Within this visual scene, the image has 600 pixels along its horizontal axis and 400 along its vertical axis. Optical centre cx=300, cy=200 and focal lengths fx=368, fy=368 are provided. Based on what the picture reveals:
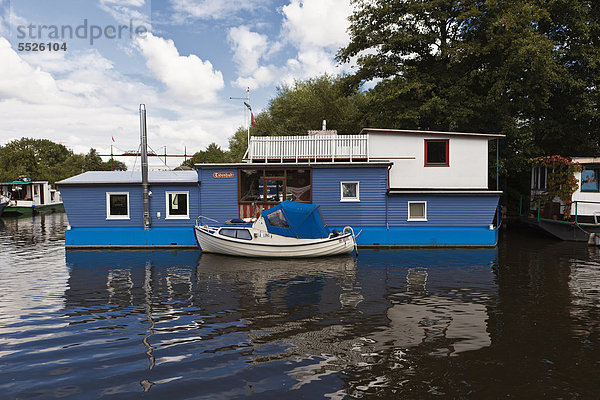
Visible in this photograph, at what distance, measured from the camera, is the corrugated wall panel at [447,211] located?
76.1 ft

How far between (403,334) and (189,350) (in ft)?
18.2

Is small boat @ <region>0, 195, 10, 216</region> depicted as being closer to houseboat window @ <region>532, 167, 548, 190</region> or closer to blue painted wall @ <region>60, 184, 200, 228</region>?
blue painted wall @ <region>60, 184, 200, 228</region>

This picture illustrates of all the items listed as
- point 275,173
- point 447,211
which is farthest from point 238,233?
point 447,211

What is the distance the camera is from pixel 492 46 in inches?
1102

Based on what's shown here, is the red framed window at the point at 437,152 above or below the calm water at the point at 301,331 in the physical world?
above

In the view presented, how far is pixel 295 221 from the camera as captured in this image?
2019 cm

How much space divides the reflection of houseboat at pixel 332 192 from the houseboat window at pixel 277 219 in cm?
324

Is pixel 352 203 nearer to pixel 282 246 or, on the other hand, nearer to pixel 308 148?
pixel 308 148

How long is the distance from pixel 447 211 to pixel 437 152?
4.21 m

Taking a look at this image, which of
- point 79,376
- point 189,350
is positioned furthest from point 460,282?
point 79,376

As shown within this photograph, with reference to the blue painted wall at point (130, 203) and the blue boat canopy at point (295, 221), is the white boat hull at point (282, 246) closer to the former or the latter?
the blue boat canopy at point (295, 221)

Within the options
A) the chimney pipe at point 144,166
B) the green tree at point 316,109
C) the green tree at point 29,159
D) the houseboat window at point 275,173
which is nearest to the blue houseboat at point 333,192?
the houseboat window at point 275,173

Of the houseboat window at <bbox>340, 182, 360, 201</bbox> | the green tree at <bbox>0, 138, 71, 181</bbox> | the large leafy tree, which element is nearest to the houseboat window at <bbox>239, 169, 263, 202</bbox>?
the houseboat window at <bbox>340, 182, 360, 201</bbox>

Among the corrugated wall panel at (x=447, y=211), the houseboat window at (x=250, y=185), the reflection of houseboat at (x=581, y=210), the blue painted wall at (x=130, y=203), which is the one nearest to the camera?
the corrugated wall panel at (x=447, y=211)
